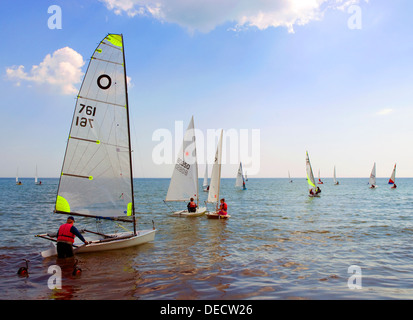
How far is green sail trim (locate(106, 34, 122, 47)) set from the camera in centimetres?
1305

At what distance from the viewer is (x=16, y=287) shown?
362 inches

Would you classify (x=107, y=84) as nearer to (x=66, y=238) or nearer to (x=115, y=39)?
(x=115, y=39)

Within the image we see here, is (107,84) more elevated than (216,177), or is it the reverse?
(107,84)

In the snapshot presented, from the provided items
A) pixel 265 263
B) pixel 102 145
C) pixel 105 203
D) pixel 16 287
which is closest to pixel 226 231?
pixel 265 263

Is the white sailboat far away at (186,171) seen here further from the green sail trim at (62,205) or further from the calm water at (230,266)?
the green sail trim at (62,205)

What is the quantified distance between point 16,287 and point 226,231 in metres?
13.0

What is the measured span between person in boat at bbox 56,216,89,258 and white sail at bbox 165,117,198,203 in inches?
607

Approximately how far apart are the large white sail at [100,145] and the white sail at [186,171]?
524 inches

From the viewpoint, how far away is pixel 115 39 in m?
13.2

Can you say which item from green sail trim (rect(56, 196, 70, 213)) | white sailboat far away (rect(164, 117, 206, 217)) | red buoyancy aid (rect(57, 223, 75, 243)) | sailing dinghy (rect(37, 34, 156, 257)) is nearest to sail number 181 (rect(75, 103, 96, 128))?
sailing dinghy (rect(37, 34, 156, 257))

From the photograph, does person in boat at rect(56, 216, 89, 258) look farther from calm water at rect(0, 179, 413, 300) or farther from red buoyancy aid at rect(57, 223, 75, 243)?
calm water at rect(0, 179, 413, 300)

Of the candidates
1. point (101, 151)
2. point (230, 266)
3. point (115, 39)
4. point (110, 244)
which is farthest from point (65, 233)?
point (115, 39)

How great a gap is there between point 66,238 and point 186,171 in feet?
51.8
